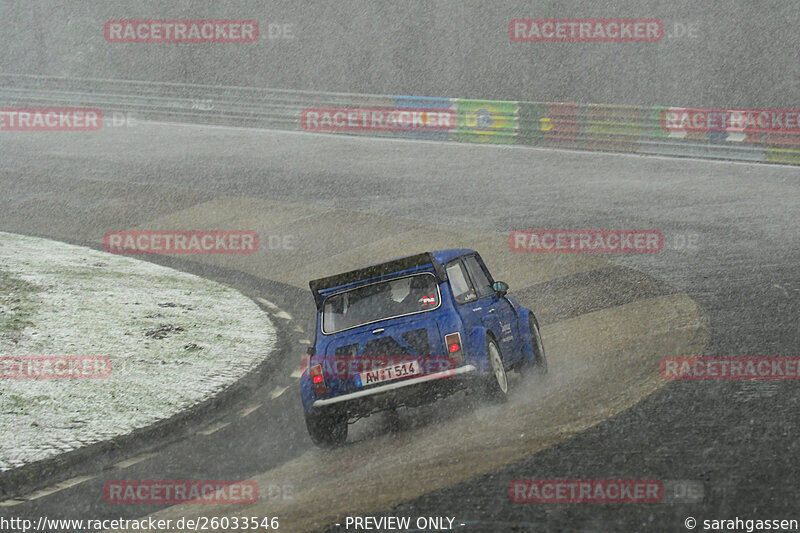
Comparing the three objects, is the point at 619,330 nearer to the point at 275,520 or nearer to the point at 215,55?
the point at 275,520

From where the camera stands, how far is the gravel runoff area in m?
9.91

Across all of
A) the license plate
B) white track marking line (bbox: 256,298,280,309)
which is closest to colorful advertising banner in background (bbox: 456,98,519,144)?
white track marking line (bbox: 256,298,280,309)

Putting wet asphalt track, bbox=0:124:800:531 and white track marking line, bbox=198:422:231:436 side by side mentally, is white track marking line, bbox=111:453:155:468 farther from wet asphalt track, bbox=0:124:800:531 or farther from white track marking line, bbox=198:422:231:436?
white track marking line, bbox=198:422:231:436

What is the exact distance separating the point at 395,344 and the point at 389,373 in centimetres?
26

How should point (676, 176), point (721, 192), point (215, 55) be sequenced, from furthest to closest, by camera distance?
point (215, 55) → point (676, 176) → point (721, 192)

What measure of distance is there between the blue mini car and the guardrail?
1662 cm

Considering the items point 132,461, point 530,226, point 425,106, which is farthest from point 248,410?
point 425,106

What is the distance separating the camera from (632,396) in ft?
29.7

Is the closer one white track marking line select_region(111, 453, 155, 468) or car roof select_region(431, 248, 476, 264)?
white track marking line select_region(111, 453, 155, 468)

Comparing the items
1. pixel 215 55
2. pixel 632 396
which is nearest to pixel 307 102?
pixel 215 55

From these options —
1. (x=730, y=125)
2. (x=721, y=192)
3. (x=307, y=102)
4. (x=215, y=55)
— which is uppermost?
(x=215, y=55)

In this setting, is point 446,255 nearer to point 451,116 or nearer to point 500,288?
point 500,288

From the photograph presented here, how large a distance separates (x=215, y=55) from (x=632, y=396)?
43028mm

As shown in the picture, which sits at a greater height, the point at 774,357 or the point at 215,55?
the point at 215,55
